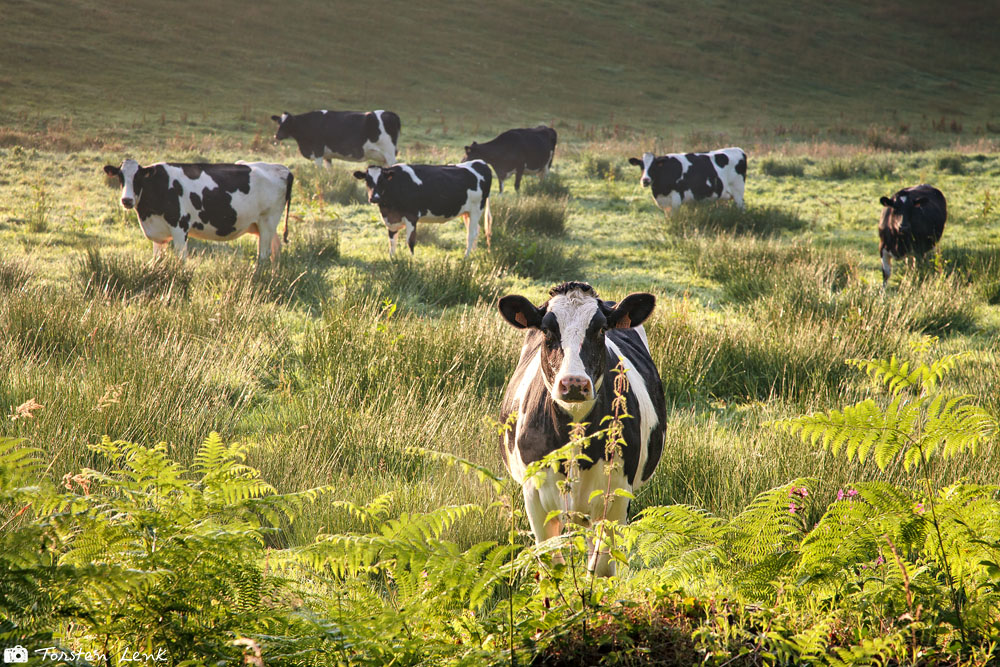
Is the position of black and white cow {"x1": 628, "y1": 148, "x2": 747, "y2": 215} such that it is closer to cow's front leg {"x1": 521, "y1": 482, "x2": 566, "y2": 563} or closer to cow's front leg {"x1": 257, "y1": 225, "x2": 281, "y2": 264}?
cow's front leg {"x1": 257, "y1": 225, "x2": 281, "y2": 264}

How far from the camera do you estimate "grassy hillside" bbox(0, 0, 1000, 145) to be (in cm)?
4328

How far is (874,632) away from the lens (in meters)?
2.21

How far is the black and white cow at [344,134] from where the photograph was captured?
25.1 metres

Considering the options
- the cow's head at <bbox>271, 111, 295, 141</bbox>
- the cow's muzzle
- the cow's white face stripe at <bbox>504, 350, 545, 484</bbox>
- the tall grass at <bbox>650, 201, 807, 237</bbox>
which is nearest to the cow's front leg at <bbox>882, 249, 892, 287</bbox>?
the tall grass at <bbox>650, 201, 807, 237</bbox>

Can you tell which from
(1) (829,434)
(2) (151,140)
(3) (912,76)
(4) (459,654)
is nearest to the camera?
(4) (459,654)

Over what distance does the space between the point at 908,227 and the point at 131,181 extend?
37.9 feet

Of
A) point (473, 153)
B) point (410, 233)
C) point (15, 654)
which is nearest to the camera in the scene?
point (15, 654)

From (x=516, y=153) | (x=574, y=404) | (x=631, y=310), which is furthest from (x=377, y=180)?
(x=574, y=404)

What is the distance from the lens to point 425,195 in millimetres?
14094

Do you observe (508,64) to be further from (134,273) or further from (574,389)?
(574,389)

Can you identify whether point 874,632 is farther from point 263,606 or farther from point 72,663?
point 72,663

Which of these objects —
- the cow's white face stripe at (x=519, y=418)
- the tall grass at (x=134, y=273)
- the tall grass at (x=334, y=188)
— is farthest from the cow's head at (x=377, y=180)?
the cow's white face stripe at (x=519, y=418)

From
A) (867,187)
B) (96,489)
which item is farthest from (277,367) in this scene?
(867,187)

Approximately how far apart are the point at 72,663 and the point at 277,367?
5409 millimetres
